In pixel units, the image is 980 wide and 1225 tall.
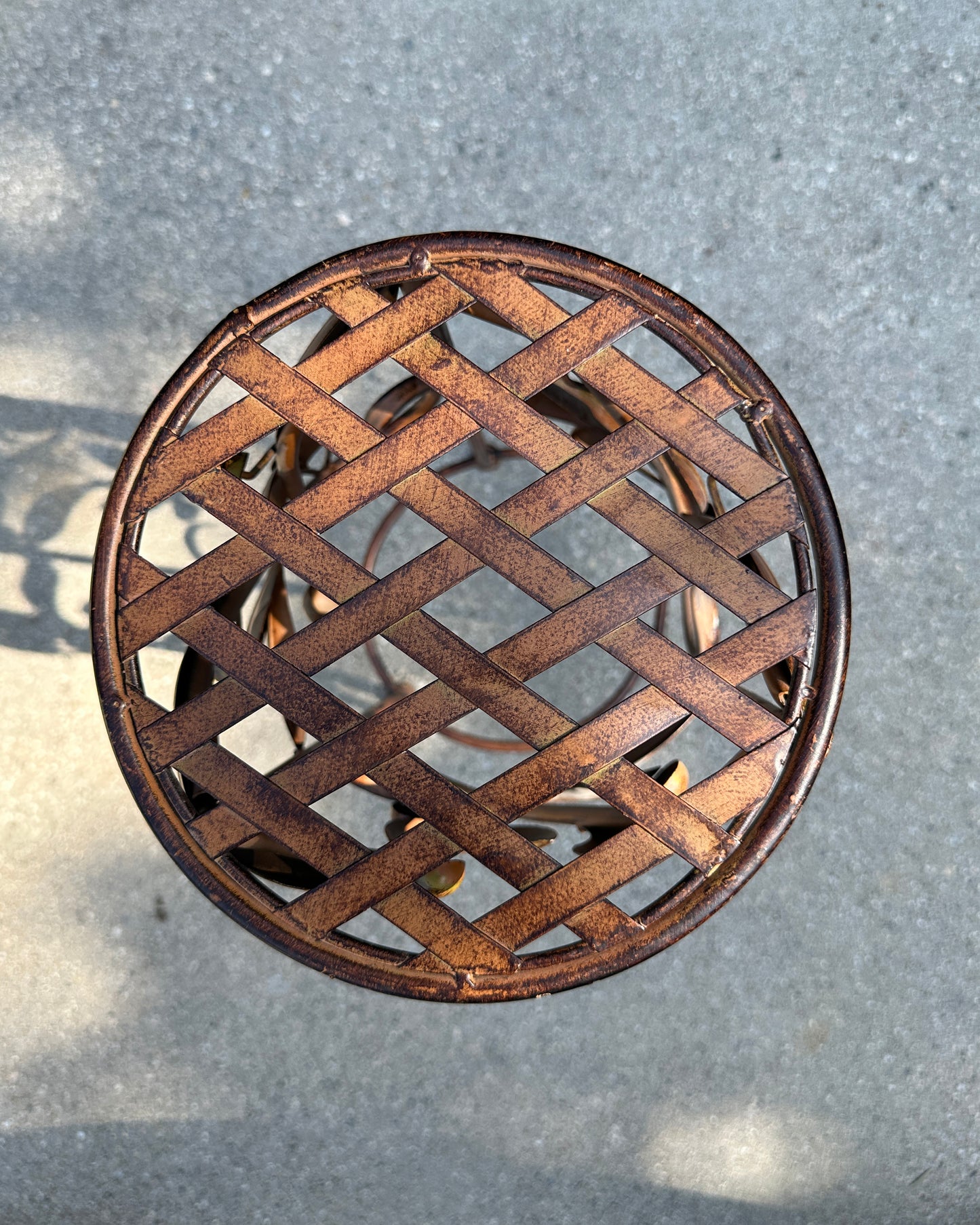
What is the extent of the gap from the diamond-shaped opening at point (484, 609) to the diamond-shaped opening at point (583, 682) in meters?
0.09

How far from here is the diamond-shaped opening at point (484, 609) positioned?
126cm

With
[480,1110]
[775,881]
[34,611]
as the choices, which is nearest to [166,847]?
[34,611]

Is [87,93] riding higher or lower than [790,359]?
Answer: lower

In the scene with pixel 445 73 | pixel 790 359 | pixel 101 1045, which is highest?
pixel 445 73

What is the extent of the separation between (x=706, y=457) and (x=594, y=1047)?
909mm

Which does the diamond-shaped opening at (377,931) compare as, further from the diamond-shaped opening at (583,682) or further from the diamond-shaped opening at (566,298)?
the diamond-shaped opening at (566,298)

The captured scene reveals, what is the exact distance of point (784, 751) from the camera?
73 centimetres

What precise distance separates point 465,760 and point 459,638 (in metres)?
0.57

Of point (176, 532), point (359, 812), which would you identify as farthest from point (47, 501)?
point (359, 812)

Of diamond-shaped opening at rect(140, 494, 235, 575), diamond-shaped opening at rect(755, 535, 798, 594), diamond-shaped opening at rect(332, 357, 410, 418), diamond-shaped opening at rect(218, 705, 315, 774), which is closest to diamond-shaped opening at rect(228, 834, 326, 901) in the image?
diamond-shaped opening at rect(218, 705, 315, 774)

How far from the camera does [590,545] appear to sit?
49.5 inches

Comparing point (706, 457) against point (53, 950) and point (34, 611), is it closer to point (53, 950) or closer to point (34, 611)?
point (34, 611)

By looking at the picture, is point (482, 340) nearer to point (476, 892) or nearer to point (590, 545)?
point (590, 545)

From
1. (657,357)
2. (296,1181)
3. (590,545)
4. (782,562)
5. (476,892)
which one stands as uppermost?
(657,357)
